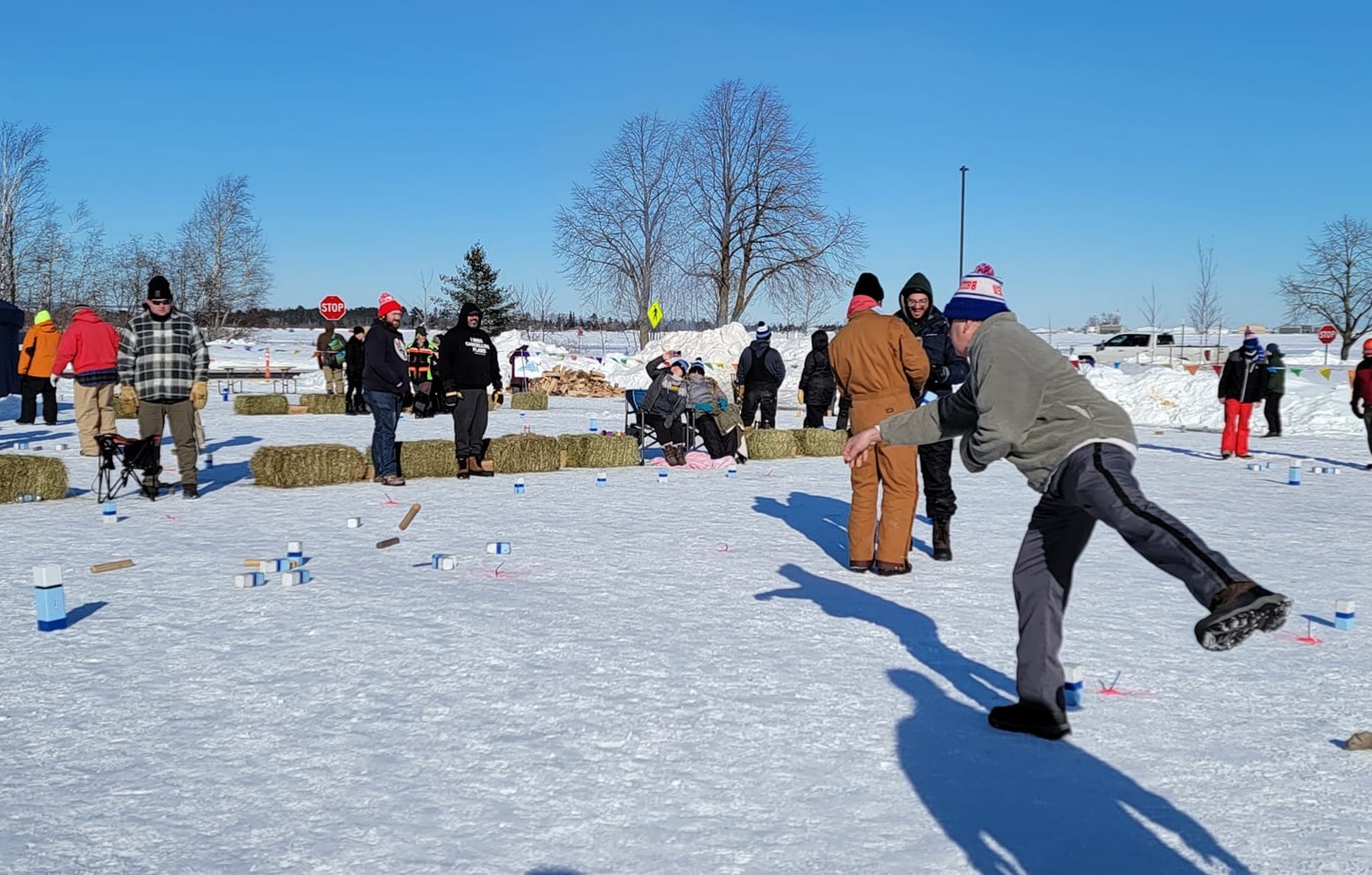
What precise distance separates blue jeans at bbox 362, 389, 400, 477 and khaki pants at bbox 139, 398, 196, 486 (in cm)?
168

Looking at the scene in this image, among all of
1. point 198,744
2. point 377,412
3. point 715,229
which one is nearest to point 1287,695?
point 198,744

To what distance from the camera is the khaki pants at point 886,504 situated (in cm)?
711

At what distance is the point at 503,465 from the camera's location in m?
12.9

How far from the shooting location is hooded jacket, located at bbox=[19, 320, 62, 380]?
16.7 metres

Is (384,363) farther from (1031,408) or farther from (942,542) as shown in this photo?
(1031,408)

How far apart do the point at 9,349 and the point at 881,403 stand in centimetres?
1659

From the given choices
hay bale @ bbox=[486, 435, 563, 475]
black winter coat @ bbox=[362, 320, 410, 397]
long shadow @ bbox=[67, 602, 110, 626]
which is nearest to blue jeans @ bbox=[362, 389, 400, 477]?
black winter coat @ bbox=[362, 320, 410, 397]

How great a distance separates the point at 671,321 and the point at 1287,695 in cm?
5012

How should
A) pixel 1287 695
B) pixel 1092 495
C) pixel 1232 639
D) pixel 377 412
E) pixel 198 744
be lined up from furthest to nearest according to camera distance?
pixel 377 412
pixel 1287 695
pixel 198 744
pixel 1092 495
pixel 1232 639

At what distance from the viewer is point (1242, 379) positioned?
15047 mm

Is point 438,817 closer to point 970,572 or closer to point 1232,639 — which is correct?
point 1232,639

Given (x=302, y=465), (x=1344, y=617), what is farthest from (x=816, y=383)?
(x=1344, y=617)

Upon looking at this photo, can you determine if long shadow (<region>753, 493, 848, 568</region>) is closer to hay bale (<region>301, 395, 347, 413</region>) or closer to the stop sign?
hay bale (<region>301, 395, 347, 413</region>)

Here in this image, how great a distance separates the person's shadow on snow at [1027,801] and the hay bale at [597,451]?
9.16m
